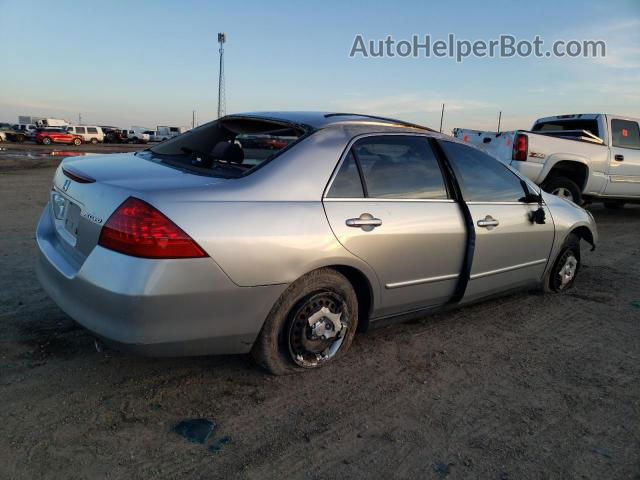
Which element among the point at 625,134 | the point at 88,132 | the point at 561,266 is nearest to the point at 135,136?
the point at 88,132

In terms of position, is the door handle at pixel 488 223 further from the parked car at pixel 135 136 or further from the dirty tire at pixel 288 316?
the parked car at pixel 135 136

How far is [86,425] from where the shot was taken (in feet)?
7.88

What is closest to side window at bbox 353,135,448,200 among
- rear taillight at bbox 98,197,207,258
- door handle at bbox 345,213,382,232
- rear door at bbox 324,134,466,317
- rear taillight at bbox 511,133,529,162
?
rear door at bbox 324,134,466,317

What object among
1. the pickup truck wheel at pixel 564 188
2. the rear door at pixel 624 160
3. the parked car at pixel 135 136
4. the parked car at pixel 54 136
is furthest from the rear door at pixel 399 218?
the parked car at pixel 135 136

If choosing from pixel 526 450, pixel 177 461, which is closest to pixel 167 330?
pixel 177 461

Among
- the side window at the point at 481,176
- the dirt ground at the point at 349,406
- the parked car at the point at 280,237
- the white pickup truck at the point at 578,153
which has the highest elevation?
the white pickup truck at the point at 578,153

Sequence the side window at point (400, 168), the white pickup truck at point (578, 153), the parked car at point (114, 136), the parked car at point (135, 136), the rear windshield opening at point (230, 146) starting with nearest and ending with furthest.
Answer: the rear windshield opening at point (230, 146)
the side window at point (400, 168)
the white pickup truck at point (578, 153)
the parked car at point (114, 136)
the parked car at point (135, 136)

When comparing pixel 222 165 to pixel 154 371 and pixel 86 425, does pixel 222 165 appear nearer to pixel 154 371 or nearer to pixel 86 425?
pixel 154 371

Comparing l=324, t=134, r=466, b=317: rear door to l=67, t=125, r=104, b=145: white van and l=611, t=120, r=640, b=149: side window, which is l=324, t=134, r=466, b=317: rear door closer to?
l=611, t=120, r=640, b=149: side window

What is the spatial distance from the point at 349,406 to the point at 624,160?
8.94m

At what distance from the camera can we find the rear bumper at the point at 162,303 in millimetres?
2277

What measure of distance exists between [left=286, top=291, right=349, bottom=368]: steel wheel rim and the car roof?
1076 mm

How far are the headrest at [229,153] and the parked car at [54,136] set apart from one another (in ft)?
141

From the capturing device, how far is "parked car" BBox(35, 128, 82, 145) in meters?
40.1
